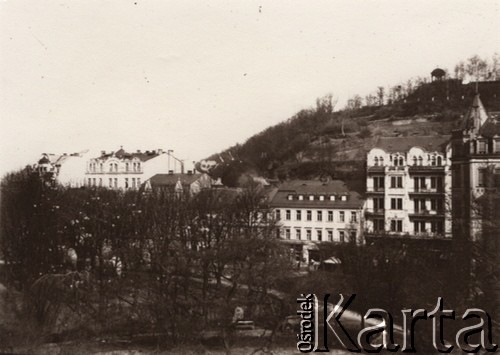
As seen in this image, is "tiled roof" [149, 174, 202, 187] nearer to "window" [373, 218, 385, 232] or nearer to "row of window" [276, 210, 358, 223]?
"row of window" [276, 210, 358, 223]

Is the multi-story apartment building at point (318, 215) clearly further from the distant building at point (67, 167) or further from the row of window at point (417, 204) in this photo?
the distant building at point (67, 167)

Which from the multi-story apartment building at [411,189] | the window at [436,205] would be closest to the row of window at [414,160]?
the multi-story apartment building at [411,189]

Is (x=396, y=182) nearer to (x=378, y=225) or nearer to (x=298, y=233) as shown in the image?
(x=378, y=225)

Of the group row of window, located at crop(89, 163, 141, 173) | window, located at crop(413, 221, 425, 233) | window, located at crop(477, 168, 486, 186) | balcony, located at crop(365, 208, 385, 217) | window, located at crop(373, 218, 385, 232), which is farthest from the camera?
row of window, located at crop(89, 163, 141, 173)

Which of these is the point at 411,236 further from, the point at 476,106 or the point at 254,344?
the point at 254,344

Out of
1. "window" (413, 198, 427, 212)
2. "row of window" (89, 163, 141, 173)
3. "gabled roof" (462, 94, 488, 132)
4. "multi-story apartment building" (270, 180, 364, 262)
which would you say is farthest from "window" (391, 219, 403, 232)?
"row of window" (89, 163, 141, 173)

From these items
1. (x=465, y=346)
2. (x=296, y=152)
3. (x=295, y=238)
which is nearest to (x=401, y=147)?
(x=295, y=238)

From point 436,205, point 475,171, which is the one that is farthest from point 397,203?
point 475,171
